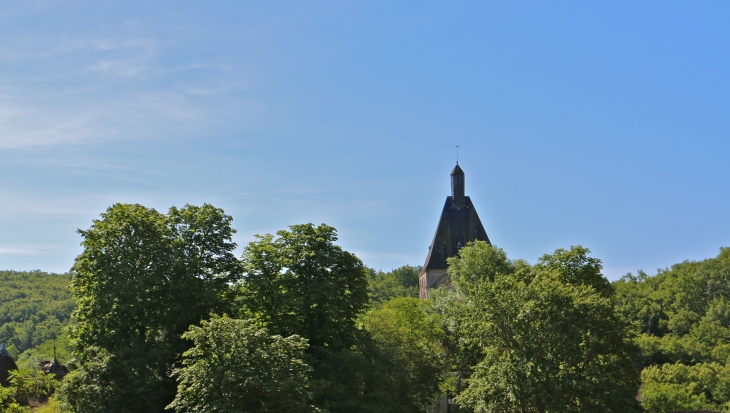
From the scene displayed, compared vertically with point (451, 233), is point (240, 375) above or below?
below

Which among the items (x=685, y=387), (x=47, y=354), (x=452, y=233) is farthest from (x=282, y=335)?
(x=47, y=354)

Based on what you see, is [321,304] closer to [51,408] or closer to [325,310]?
[325,310]

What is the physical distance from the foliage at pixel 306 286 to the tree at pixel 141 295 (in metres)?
1.40

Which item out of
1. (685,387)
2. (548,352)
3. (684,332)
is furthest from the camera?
(684,332)

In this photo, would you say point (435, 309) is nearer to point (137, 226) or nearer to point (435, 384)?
point (435, 384)

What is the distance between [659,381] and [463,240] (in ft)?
82.1

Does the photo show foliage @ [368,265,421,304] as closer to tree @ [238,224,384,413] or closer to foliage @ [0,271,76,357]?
foliage @ [0,271,76,357]

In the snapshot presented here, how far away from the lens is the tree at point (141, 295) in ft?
100

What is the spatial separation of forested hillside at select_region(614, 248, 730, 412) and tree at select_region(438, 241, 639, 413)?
2887cm

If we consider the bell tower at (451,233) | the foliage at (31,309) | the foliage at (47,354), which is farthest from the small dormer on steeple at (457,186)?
the foliage at (31,309)

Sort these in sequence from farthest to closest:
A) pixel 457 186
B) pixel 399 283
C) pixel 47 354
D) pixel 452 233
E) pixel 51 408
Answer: pixel 399 283 < pixel 47 354 < pixel 457 186 < pixel 452 233 < pixel 51 408

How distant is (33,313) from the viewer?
517 ft

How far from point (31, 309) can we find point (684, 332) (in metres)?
122

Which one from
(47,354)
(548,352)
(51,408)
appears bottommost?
(51,408)
